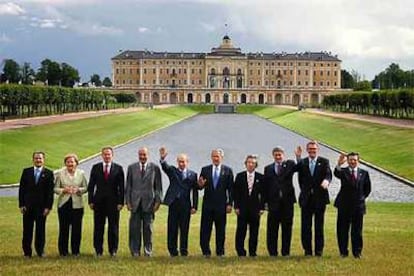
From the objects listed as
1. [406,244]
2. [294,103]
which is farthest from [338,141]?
[294,103]

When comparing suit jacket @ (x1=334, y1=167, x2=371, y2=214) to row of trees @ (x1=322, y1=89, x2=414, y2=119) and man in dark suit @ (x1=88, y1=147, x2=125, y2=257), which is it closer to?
man in dark suit @ (x1=88, y1=147, x2=125, y2=257)

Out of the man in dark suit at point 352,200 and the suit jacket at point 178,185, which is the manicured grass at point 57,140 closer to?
the suit jacket at point 178,185

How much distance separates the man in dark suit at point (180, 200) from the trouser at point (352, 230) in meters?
1.90

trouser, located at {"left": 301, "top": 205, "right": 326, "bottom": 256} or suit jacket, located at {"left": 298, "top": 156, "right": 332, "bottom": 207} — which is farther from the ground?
suit jacket, located at {"left": 298, "top": 156, "right": 332, "bottom": 207}

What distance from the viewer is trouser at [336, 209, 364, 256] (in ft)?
30.3

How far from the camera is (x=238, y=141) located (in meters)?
42.4

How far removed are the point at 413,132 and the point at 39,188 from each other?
2889cm

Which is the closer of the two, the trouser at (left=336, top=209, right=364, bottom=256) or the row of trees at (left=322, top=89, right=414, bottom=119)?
the trouser at (left=336, top=209, right=364, bottom=256)

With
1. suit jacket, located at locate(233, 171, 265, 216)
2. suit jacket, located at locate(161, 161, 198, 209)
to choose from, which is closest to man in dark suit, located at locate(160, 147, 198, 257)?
suit jacket, located at locate(161, 161, 198, 209)

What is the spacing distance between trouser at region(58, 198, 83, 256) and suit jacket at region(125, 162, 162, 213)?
0.69m

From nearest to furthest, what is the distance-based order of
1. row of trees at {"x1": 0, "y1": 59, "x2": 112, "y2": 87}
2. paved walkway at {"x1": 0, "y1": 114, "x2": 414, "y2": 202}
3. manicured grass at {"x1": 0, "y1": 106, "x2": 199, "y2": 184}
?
1. paved walkway at {"x1": 0, "y1": 114, "x2": 414, "y2": 202}
2. manicured grass at {"x1": 0, "y1": 106, "x2": 199, "y2": 184}
3. row of trees at {"x1": 0, "y1": 59, "x2": 112, "y2": 87}

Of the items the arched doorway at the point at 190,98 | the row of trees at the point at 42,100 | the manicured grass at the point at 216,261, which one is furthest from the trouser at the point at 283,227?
the arched doorway at the point at 190,98

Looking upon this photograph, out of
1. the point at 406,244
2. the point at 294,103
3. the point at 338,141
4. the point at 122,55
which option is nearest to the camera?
the point at 406,244

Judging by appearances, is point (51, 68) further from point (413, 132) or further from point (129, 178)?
point (129, 178)
